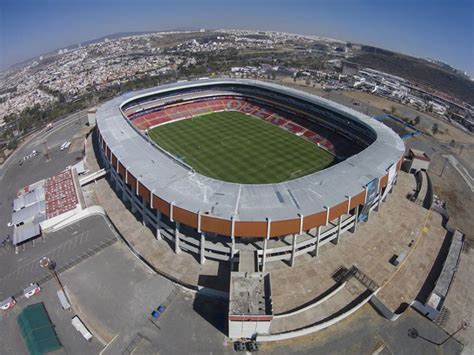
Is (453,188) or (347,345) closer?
(347,345)

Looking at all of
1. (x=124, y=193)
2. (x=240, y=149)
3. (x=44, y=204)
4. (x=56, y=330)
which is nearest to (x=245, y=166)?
(x=240, y=149)

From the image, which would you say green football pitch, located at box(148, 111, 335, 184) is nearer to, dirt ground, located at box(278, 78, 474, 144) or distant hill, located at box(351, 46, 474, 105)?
dirt ground, located at box(278, 78, 474, 144)

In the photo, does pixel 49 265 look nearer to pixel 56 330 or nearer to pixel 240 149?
pixel 56 330

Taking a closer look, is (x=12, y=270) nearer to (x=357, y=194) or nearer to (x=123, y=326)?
(x=123, y=326)

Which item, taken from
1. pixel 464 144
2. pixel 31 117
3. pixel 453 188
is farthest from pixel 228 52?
pixel 453 188

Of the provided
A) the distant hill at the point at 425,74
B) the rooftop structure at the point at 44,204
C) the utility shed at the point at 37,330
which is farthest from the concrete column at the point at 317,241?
the distant hill at the point at 425,74

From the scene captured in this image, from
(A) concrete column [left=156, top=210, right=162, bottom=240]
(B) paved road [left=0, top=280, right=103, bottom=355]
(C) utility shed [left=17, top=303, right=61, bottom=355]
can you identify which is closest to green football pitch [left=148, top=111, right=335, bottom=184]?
(A) concrete column [left=156, top=210, right=162, bottom=240]
